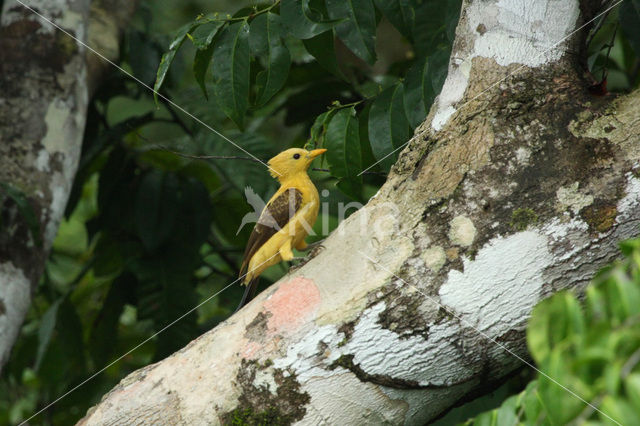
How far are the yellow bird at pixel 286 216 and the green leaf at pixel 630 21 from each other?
137 cm

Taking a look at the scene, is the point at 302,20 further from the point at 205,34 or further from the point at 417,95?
the point at 417,95

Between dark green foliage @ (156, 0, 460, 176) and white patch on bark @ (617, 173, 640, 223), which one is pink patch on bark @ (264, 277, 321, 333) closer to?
dark green foliage @ (156, 0, 460, 176)

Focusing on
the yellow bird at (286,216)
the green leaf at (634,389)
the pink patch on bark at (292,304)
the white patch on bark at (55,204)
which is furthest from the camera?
the white patch on bark at (55,204)

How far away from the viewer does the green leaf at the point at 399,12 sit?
109 inches

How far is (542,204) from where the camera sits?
206cm

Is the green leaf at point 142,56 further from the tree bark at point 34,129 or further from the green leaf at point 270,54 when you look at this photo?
the green leaf at point 270,54

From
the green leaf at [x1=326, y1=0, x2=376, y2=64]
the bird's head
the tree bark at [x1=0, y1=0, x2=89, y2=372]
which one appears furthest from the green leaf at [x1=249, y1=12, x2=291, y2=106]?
the tree bark at [x1=0, y1=0, x2=89, y2=372]

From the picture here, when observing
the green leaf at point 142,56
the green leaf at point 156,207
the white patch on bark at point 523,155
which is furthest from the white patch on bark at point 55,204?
the white patch on bark at point 523,155

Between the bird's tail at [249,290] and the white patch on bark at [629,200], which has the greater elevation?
the bird's tail at [249,290]

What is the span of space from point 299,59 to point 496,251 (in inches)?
99.8

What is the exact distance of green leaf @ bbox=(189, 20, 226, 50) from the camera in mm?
2611

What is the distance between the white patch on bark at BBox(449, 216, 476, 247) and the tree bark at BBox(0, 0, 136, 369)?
2107 mm

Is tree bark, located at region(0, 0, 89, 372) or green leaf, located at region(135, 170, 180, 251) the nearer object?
tree bark, located at region(0, 0, 89, 372)

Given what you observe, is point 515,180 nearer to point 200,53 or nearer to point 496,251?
point 496,251
